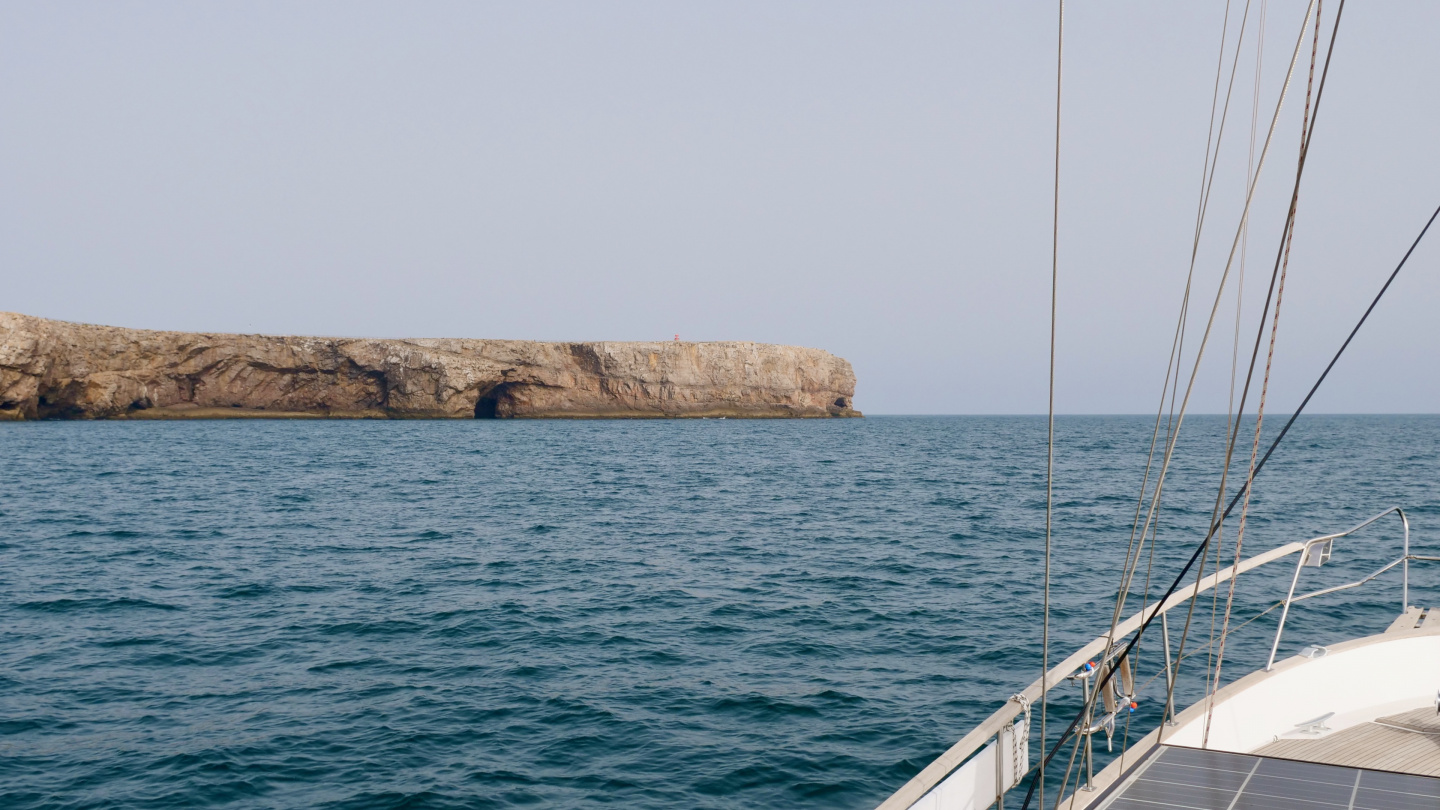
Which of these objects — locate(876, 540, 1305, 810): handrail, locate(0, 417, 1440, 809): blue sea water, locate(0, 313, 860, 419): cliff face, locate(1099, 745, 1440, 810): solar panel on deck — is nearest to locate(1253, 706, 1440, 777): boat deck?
locate(1099, 745, 1440, 810): solar panel on deck

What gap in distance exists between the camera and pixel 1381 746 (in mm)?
5480

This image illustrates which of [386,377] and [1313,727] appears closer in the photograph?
[1313,727]

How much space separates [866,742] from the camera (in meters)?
8.52

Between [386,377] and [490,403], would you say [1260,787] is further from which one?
[490,403]

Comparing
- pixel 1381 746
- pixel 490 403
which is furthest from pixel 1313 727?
pixel 490 403

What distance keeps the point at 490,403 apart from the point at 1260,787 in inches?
3810

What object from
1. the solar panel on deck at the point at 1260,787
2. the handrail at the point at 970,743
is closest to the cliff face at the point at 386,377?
the handrail at the point at 970,743

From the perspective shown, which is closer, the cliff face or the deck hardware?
the deck hardware

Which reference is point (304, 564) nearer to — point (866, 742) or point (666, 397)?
point (866, 742)

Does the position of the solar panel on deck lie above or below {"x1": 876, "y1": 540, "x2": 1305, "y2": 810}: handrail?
below

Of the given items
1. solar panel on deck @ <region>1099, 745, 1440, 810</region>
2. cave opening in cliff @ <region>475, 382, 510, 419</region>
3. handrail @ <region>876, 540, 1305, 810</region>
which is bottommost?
solar panel on deck @ <region>1099, 745, 1440, 810</region>

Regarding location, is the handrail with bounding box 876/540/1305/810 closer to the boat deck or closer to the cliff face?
the boat deck

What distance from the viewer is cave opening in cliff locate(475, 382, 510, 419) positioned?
94.9m

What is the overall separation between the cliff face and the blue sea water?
53.8 meters
